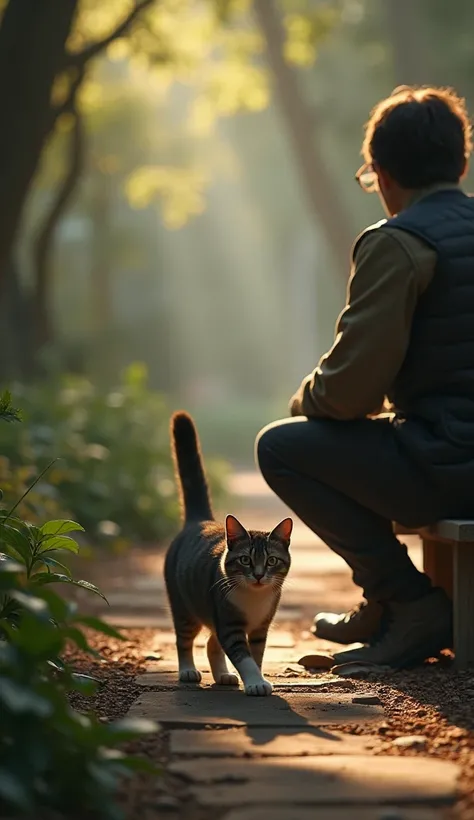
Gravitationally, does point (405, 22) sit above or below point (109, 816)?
above

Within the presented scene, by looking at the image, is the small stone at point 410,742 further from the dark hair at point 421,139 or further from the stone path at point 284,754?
the dark hair at point 421,139

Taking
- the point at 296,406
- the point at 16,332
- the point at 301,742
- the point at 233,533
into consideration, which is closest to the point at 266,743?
the point at 301,742

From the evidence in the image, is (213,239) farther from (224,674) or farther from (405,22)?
(224,674)

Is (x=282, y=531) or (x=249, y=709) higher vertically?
(x=282, y=531)

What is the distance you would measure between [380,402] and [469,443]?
336 mm

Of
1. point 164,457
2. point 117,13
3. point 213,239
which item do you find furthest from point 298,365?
point 164,457

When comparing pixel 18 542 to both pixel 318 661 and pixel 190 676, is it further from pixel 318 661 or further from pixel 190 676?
pixel 318 661

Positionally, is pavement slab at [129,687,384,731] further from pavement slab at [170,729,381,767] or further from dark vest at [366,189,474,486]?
dark vest at [366,189,474,486]

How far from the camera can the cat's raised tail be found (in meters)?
4.59

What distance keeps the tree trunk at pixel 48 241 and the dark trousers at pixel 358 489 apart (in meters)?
9.52

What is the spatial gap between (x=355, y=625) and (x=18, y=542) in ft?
5.05

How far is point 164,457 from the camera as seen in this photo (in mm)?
11664

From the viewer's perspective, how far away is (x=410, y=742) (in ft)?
10.4

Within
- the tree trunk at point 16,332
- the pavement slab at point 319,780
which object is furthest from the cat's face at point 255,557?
the tree trunk at point 16,332
